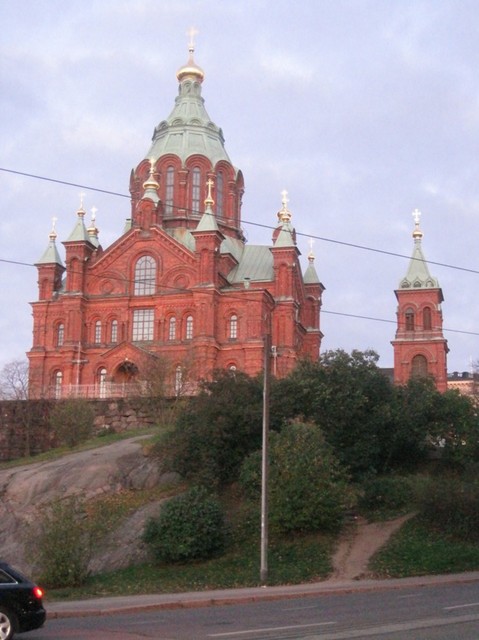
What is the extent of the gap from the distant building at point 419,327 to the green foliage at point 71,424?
3534cm

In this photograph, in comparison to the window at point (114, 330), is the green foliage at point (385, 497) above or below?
below

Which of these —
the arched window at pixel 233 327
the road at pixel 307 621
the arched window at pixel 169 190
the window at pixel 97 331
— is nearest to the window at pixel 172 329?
the arched window at pixel 233 327

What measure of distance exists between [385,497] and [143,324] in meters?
37.8

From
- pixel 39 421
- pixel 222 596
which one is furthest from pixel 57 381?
pixel 222 596

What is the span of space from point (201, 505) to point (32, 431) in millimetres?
23149

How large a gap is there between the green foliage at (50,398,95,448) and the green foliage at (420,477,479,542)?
72.6 feet

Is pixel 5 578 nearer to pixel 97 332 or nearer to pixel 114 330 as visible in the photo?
pixel 114 330

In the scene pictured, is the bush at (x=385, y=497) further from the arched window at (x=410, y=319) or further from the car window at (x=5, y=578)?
the arched window at (x=410, y=319)

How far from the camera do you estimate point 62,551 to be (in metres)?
28.2

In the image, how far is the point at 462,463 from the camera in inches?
1527

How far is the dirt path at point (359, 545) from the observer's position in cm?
2927

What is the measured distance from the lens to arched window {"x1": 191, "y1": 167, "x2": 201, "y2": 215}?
256 ft

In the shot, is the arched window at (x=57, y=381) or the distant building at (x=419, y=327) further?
the distant building at (x=419, y=327)

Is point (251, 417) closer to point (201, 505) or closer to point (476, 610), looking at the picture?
point (201, 505)
